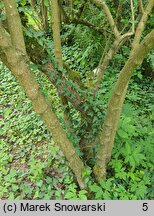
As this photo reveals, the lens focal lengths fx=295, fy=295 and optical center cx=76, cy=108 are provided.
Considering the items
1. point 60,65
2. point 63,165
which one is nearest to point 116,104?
point 60,65

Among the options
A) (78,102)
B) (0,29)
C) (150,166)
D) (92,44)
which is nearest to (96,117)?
(78,102)

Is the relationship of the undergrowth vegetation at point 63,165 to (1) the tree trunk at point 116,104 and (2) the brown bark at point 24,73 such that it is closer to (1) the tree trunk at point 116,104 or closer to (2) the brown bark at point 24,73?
(1) the tree trunk at point 116,104

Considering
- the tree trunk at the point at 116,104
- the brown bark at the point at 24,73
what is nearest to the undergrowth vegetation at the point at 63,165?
the tree trunk at the point at 116,104

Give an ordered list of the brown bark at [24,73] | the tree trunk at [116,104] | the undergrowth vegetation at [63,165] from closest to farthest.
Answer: the brown bark at [24,73], the tree trunk at [116,104], the undergrowth vegetation at [63,165]

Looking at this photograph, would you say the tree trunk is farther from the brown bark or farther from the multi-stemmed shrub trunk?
the brown bark

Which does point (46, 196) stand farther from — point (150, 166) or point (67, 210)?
point (150, 166)

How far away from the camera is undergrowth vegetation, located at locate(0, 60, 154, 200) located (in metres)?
2.79

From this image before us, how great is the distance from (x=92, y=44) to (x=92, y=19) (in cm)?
40

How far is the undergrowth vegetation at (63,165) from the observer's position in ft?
9.17

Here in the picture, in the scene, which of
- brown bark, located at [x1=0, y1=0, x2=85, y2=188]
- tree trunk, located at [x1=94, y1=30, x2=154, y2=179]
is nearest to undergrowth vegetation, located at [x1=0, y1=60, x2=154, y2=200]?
tree trunk, located at [x1=94, y1=30, x2=154, y2=179]

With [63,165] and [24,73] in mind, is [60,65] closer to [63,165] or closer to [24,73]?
[24,73]

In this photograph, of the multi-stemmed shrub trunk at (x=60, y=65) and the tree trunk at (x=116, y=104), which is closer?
the multi-stemmed shrub trunk at (x=60, y=65)

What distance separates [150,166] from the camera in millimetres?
2951

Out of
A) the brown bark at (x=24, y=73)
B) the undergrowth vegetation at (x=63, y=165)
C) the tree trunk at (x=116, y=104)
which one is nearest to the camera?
the brown bark at (x=24, y=73)
